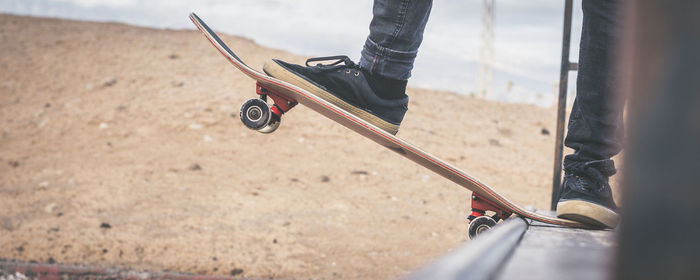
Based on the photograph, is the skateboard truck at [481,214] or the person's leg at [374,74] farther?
A: the skateboard truck at [481,214]

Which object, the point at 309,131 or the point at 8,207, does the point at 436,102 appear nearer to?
the point at 309,131

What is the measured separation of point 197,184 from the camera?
5.04m

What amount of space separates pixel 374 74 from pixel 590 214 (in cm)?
89

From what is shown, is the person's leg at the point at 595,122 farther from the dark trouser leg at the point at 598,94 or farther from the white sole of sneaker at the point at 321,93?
the white sole of sneaker at the point at 321,93

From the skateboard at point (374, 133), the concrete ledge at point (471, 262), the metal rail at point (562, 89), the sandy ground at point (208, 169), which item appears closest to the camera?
the concrete ledge at point (471, 262)

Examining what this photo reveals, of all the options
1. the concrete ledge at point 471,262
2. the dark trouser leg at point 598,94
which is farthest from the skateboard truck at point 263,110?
the concrete ledge at point 471,262

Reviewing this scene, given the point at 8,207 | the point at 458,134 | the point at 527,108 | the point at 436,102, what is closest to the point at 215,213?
the point at 8,207

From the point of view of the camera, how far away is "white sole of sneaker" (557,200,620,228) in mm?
1635

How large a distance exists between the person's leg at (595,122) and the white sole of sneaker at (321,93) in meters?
0.69

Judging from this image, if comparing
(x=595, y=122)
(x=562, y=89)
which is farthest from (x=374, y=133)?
(x=562, y=89)

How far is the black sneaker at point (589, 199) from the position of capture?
164 centimetres

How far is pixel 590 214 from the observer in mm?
1637

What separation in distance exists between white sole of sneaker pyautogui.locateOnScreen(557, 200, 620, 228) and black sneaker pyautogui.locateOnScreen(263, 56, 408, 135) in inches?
27.8

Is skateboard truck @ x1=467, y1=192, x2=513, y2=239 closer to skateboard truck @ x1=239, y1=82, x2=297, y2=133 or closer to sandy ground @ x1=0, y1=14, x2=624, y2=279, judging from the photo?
skateboard truck @ x1=239, y1=82, x2=297, y2=133
